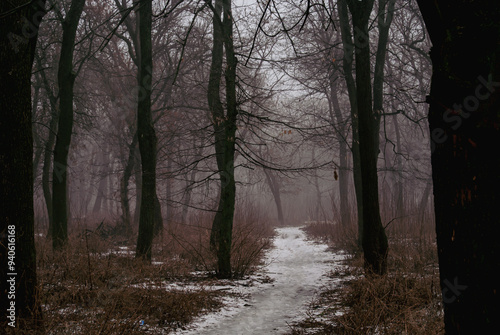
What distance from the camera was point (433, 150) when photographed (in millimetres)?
1871

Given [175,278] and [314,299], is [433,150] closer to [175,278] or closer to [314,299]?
[314,299]

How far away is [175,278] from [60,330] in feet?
10.6

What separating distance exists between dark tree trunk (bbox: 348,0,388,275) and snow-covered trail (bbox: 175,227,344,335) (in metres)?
1.13

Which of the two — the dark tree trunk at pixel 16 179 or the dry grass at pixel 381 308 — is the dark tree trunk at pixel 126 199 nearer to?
the dry grass at pixel 381 308

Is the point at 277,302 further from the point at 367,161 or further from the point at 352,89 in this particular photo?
the point at 352,89

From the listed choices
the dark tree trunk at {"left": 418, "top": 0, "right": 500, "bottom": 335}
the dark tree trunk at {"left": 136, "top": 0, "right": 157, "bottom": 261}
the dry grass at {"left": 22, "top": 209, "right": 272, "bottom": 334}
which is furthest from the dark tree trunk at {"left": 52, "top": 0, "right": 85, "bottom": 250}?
the dark tree trunk at {"left": 418, "top": 0, "right": 500, "bottom": 335}

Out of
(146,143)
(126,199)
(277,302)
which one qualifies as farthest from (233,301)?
(126,199)

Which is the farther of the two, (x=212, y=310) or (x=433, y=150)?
(x=212, y=310)

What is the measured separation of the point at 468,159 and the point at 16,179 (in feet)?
11.1

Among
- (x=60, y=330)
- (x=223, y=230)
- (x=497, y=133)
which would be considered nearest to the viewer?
(x=497, y=133)

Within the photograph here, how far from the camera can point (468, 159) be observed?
167 cm

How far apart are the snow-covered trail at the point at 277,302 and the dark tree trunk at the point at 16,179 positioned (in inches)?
60.2

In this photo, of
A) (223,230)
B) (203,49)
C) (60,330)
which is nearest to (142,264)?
(223,230)

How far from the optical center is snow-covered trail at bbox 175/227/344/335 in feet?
14.0
